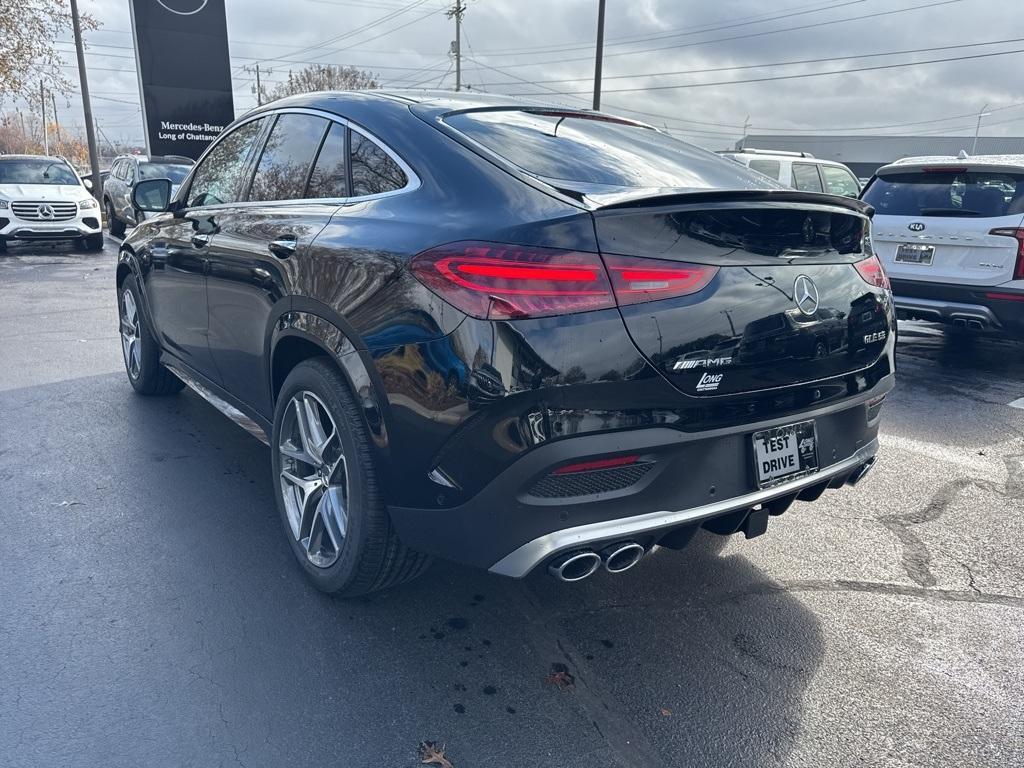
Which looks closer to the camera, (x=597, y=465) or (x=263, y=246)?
(x=597, y=465)

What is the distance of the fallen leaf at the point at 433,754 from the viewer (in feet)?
7.28

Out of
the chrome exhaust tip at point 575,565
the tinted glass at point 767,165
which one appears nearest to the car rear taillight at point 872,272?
the chrome exhaust tip at point 575,565

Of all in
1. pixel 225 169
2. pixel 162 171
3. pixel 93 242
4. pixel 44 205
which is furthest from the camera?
pixel 162 171

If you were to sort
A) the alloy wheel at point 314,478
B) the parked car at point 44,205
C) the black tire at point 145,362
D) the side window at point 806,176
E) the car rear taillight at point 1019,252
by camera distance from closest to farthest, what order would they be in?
the alloy wheel at point 314,478 → the black tire at point 145,362 → the car rear taillight at point 1019,252 → the side window at point 806,176 → the parked car at point 44,205

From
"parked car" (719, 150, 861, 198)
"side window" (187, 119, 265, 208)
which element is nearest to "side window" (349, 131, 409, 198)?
"side window" (187, 119, 265, 208)

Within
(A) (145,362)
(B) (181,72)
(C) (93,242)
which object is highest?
(B) (181,72)

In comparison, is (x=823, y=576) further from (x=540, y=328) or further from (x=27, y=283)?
(x=27, y=283)

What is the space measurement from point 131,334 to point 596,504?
175 inches

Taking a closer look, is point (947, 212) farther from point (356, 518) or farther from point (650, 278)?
point (356, 518)

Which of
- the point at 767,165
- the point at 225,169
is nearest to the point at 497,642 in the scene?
the point at 225,169

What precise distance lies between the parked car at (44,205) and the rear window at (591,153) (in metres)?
13.6

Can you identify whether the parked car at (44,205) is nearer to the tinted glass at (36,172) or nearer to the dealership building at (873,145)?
the tinted glass at (36,172)

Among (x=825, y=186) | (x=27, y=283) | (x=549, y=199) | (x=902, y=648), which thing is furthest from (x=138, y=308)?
(x=825, y=186)

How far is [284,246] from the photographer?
312 centimetres
